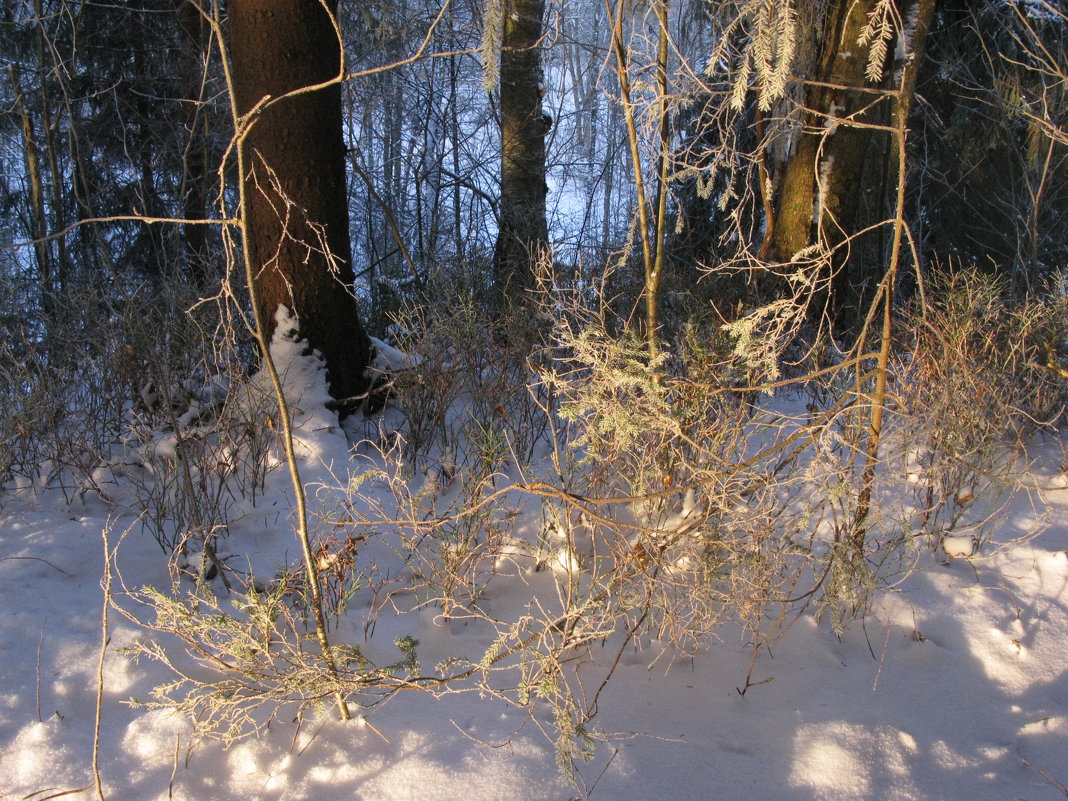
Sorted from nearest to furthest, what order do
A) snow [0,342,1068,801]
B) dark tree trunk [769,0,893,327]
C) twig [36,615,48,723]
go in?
snow [0,342,1068,801]
twig [36,615,48,723]
dark tree trunk [769,0,893,327]

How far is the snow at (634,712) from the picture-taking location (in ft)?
6.13

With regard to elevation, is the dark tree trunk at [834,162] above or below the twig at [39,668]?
above

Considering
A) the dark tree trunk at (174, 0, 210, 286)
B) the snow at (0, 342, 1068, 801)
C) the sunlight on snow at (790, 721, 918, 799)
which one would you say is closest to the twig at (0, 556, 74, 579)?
the snow at (0, 342, 1068, 801)

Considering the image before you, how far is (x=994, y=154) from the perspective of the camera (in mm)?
8883

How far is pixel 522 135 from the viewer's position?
6.42 m

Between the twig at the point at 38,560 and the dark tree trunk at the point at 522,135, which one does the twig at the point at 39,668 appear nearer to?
the twig at the point at 38,560

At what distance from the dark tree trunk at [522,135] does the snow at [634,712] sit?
400cm

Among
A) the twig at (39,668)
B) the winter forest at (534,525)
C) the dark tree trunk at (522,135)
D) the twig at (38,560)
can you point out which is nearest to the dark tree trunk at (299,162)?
the winter forest at (534,525)

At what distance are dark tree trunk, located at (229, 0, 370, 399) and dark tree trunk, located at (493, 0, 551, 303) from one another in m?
2.66

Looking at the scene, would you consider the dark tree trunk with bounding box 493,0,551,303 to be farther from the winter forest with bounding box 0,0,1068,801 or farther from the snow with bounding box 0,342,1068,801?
the snow with bounding box 0,342,1068,801

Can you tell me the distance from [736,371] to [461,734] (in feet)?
4.82

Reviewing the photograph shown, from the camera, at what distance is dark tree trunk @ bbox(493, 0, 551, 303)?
620 cm

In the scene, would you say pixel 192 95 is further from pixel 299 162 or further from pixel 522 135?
pixel 299 162

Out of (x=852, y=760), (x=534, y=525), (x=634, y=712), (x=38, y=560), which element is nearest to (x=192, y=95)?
(x=38, y=560)
